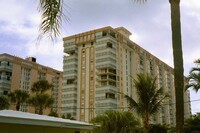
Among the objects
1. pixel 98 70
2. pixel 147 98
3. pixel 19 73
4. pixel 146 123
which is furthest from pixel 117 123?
pixel 19 73

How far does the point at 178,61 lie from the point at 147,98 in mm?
13631

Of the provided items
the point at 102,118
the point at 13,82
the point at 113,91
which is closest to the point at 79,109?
the point at 113,91

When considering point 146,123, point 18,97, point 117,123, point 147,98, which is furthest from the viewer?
point 18,97

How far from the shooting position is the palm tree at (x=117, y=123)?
20219 mm

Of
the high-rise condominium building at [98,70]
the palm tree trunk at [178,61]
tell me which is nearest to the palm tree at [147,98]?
the palm tree trunk at [178,61]

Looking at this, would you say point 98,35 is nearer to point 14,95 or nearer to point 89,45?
point 89,45

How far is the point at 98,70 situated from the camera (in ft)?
270

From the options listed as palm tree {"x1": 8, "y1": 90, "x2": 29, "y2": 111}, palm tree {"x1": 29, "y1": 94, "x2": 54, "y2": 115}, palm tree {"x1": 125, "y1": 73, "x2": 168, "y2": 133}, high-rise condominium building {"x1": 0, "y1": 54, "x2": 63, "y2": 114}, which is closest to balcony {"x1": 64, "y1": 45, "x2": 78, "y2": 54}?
high-rise condominium building {"x1": 0, "y1": 54, "x2": 63, "y2": 114}

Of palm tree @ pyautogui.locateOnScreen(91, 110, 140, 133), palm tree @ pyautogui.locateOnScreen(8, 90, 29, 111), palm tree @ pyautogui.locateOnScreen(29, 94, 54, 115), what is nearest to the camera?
palm tree @ pyautogui.locateOnScreen(91, 110, 140, 133)

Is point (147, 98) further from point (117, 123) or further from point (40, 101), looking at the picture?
point (40, 101)

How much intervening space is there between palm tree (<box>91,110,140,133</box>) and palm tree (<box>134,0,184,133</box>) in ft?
48.4

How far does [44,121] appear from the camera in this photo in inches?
565

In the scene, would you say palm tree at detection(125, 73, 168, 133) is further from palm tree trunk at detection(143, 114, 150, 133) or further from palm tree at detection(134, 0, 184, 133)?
palm tree at detection(134, 0, 184, 133)

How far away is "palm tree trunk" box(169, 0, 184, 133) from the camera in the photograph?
18.4 feet
